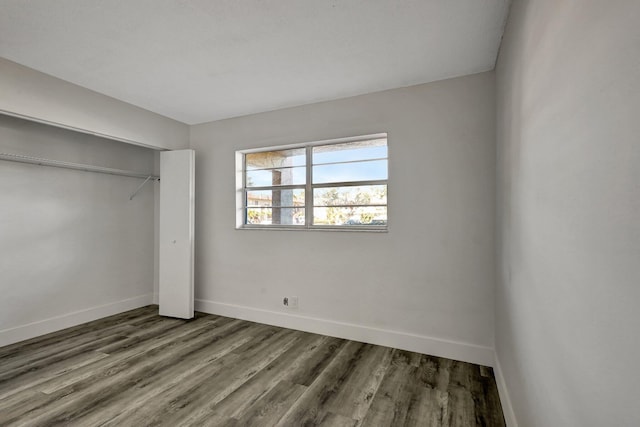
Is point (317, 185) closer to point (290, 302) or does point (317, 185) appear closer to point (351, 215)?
point (351, 215)

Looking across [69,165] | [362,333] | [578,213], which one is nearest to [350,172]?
[362,333]

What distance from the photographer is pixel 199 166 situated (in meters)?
4.20

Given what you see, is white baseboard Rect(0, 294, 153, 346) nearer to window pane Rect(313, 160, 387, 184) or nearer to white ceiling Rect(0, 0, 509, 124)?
white ceiling Rect(0, 0, 509, 124)

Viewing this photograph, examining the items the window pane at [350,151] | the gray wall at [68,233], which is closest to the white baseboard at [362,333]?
the gray wall at [68,233]

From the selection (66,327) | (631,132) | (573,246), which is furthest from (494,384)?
(66,327)

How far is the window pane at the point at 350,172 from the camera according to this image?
320cm

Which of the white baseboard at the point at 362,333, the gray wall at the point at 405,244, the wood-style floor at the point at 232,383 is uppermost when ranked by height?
the gray wall at the point at 405,244

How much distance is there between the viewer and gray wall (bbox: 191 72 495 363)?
2.69m

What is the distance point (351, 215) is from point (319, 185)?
1.71 ft

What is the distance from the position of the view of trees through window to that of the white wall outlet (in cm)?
86

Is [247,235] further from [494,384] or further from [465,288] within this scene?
[494,384]

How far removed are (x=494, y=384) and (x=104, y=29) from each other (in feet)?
12.5

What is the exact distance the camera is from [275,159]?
387 cm

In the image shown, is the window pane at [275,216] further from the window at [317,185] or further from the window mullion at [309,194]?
the window mullion at [309,194]
